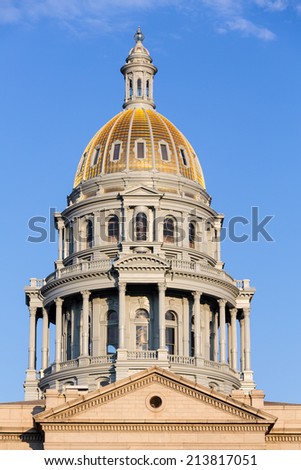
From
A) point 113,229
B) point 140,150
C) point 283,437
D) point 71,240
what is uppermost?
point 140,150

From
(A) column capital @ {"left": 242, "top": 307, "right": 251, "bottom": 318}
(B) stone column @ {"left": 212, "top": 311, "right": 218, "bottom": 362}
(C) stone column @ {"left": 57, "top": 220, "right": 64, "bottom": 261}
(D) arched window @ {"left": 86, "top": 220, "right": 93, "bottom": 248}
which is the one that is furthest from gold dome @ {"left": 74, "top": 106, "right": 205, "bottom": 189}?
(B) stone column @ {"left": 212, "top": 311, "right": 218, "bottom": 362}

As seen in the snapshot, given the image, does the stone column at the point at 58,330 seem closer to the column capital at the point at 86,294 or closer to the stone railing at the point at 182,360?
the column capital at the point at 86,294

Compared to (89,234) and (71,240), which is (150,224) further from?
(71,240)

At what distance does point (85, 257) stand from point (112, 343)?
788cm

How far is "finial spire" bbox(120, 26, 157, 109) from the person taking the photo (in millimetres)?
126312

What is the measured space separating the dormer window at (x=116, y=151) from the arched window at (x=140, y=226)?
622 centimetres

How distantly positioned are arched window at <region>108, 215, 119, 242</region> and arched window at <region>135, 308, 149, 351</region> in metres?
6.76

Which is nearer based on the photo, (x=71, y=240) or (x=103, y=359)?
(x=103, y=359)

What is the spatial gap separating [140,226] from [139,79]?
15.6 m

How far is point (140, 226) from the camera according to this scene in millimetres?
117125

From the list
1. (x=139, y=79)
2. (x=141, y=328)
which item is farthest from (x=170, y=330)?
(x=139, y=79)

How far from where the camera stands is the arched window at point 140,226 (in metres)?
117
